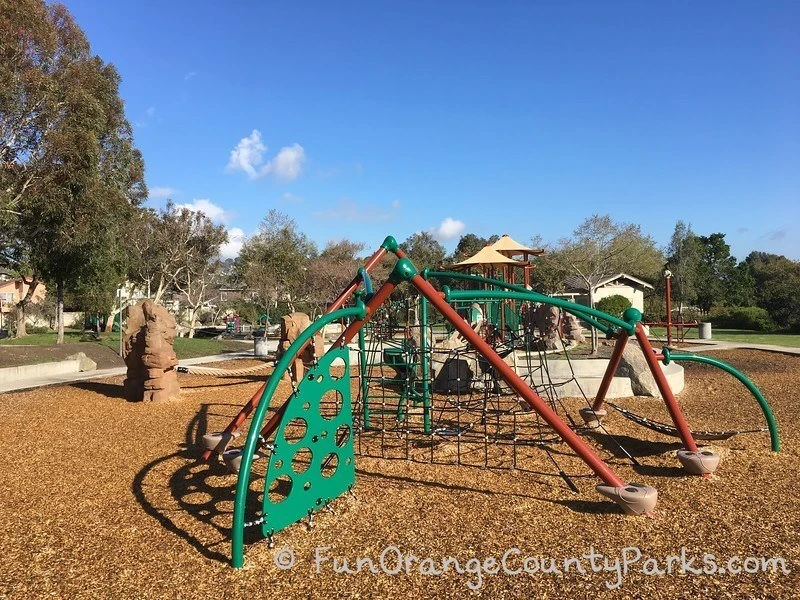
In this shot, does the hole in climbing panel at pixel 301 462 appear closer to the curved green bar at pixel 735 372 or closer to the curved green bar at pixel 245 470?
the curved green bar at pixel 245 470

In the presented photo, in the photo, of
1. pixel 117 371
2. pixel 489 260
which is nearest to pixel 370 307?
pixel 117 371

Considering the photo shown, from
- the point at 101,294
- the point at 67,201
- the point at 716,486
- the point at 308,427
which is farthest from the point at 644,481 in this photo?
the point at 101,294

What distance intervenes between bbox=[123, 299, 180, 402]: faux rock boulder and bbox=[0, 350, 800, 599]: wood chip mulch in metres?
2.68

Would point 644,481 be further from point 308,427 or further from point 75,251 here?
point 75,251

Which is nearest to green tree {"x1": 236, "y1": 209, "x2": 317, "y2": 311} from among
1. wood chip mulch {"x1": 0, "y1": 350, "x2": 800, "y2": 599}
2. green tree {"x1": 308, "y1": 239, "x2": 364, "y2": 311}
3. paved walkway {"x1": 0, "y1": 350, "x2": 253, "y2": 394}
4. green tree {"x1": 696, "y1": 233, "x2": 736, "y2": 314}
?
green tree {"x1": 308, "y1": 239, "x2": 364, "y2": 311}

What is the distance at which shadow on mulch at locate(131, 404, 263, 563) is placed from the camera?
391cm

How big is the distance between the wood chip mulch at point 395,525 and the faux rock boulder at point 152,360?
2681 mm

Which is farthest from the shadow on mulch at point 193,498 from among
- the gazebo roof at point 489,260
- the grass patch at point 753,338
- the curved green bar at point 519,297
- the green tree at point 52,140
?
the grass patch at point 753,338

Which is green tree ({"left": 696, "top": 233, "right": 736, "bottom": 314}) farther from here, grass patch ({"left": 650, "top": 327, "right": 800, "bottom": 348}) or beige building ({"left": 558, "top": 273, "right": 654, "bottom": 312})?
grass patch ({"left": 650, "top": 327, "right": 800, "bottom": 348})

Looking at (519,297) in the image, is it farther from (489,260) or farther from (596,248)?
(596,248)

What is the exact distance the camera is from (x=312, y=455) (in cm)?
404

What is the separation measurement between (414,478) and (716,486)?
2.76 meters

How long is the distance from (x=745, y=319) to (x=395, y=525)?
36625 mm

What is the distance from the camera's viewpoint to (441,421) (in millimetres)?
7406
